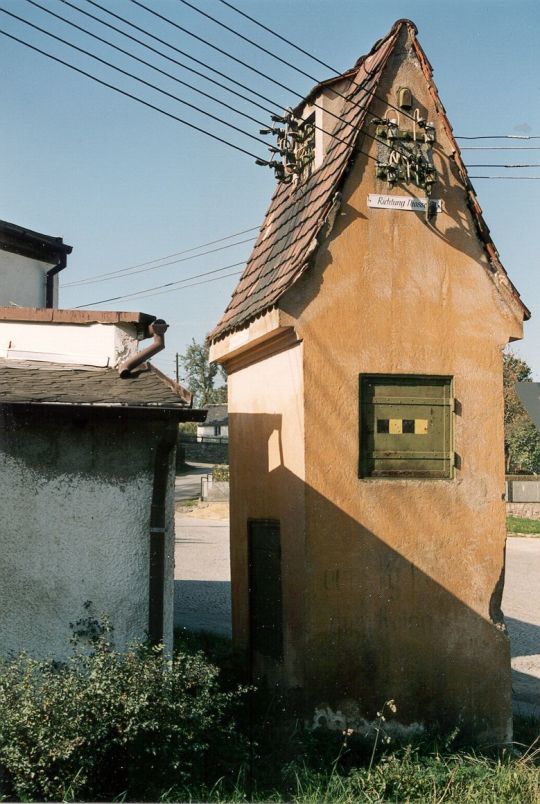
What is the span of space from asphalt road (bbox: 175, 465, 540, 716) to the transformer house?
282 cm

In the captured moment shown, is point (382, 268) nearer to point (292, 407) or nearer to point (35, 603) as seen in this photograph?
point (292, 407)

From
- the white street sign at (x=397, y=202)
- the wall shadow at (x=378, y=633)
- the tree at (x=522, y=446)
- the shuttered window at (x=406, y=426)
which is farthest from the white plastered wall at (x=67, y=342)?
the tree at (x=522, y=446)

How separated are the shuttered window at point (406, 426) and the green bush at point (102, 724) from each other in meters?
3.24

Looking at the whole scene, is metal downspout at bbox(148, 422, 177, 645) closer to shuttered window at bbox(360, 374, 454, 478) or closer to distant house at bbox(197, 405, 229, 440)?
shuttered window at bbox(360, 374, 454, 478)

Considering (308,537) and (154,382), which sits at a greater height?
(154,382)

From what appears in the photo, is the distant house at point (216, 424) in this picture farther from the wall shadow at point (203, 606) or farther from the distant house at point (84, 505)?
the distant house at point (84, 505)

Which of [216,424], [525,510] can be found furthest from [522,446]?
[216,424]

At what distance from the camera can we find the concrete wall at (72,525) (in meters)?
7.66

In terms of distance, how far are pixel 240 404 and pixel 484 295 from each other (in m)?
3.41

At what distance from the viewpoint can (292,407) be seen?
9812mm

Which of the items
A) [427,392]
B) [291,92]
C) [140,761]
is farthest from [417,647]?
[291,92]

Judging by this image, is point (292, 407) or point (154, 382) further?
point (292, 407)

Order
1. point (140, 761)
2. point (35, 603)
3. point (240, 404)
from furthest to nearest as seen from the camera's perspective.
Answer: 1. point (240, 404)
2. point (35, 603)
3. point (140, 761)

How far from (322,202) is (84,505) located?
13.6ft
